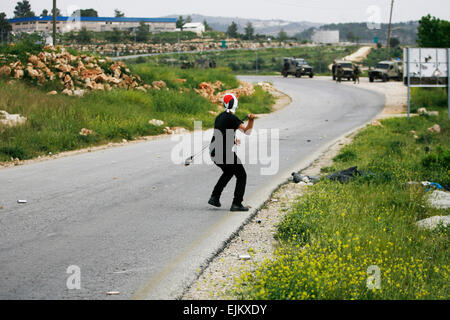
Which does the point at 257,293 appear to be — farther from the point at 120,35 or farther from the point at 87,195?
the point at 120,35

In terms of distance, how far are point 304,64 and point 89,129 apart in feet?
156

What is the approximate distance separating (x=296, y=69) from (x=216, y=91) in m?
31.0

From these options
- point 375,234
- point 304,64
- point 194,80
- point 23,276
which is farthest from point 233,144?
point 304,64

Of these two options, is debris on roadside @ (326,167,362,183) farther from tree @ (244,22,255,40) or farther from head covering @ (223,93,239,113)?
tree @ (244,22,255,40)

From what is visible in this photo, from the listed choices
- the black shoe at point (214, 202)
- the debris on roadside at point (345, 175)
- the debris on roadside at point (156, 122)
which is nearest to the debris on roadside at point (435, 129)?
the debris on roadside at point (156, 122)

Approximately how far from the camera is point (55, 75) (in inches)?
874

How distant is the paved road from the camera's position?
19.1ft

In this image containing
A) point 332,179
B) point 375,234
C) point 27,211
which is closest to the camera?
point 375,234

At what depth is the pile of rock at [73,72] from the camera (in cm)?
2138

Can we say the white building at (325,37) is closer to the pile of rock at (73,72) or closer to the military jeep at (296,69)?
the military jeep at (296,69)

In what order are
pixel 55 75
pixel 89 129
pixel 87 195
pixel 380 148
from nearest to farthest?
pixel 87 195 < pixel 380 148 < pixel 89 129 < pixel 55 75

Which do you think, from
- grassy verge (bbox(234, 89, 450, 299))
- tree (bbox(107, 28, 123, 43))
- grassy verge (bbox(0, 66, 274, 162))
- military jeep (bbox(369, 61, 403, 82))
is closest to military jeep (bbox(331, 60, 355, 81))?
military jeep (bbox(369, 61, 403, 82))

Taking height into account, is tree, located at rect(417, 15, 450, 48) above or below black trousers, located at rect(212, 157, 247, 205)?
above

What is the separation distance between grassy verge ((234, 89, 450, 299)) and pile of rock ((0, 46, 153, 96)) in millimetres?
12819
